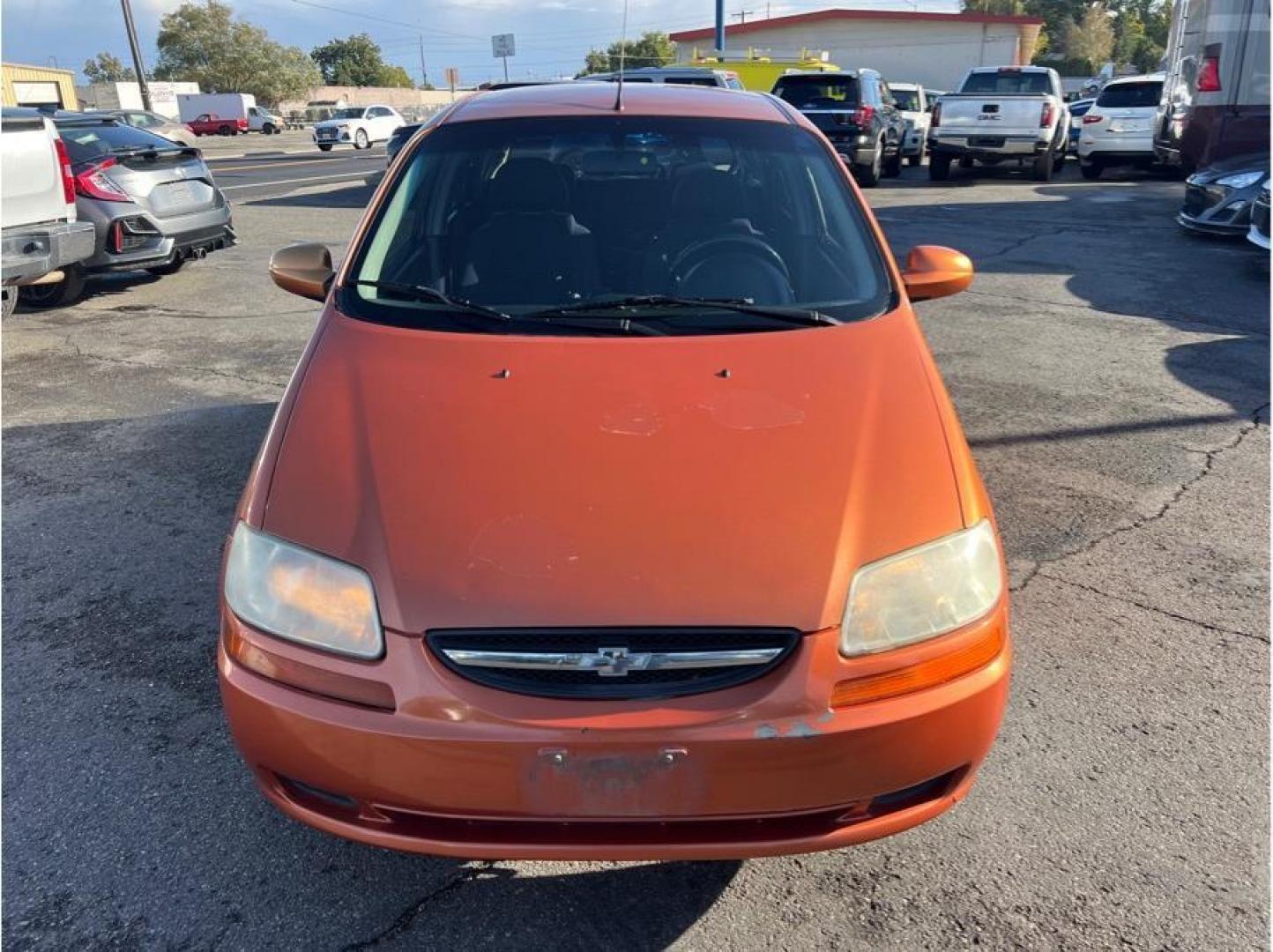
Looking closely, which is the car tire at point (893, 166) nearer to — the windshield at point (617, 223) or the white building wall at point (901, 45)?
the windshield at point (617, 223)

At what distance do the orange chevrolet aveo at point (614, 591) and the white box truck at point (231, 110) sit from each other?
59.9 meters

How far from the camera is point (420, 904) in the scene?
2176 mm

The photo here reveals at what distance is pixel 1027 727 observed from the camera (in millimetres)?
2730

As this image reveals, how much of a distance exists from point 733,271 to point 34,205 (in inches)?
244

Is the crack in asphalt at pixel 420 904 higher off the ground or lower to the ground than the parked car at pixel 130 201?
lower

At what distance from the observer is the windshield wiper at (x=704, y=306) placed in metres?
2.71

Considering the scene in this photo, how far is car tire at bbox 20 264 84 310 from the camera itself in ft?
26.4

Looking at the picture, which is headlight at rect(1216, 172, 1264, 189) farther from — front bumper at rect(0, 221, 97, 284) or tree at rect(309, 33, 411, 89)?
tree at rect(309, 33, 411, 89)

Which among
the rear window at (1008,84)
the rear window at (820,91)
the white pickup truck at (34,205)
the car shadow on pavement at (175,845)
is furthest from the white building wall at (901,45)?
the car shadow on pavement at (175,845)

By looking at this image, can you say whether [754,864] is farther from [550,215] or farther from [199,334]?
[199,334]

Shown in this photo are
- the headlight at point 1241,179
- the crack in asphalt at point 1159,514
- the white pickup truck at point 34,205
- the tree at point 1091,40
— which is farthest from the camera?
the tree at point 1091,40

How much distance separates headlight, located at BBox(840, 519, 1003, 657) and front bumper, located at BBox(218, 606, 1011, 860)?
4 centimetres

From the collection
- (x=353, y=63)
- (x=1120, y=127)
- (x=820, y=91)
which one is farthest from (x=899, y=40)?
(x=353, y=63)

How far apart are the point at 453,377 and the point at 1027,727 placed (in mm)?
1887
